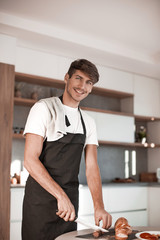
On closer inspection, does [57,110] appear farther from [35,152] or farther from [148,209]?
[148,209]

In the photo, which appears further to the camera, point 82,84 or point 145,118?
point 145,118

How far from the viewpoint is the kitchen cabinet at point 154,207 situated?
4805mm

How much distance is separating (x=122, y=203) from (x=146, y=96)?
1.82 metres

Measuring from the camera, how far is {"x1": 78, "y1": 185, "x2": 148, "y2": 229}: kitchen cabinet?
4.21m

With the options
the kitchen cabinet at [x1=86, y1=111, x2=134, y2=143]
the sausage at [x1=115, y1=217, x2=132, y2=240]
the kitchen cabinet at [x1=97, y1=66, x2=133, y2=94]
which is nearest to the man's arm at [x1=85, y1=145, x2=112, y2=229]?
the sausage at [x1=115, y1=217, x2=132, y2=240]

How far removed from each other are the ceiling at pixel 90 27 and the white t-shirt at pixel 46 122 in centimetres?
171

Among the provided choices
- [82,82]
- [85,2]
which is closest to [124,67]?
[85,2]

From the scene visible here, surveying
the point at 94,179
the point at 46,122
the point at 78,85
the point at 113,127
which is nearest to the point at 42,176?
the point at 46,122

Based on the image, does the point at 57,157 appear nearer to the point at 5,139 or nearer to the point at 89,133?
the point at 89,133

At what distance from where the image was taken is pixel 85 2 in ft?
11.0

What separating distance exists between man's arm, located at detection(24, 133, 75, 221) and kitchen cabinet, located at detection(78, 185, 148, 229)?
2.56m

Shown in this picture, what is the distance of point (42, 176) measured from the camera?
166 cm

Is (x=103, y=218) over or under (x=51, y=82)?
under

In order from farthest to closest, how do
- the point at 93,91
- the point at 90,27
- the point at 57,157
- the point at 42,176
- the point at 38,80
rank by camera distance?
the point at 93,91 → the point at 38,80 → the point at 90,27 → the point at 57,157 → the point at 42,176
